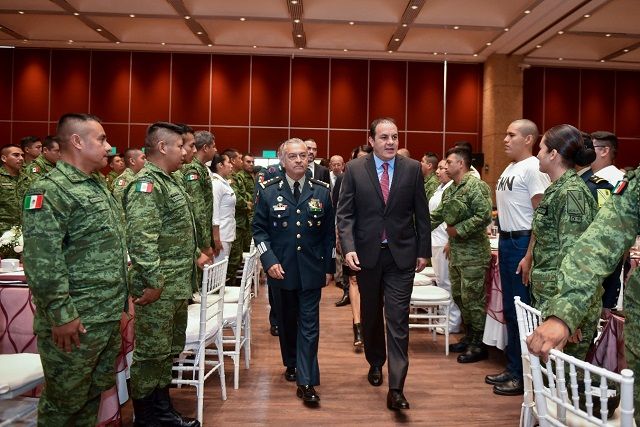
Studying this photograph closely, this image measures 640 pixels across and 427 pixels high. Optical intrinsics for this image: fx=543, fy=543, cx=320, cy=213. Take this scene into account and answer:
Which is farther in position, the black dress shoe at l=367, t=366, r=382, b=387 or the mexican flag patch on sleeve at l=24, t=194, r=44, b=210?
the black dress shoe at l=367, t=366, r=382, b=387

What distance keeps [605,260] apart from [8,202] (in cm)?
661

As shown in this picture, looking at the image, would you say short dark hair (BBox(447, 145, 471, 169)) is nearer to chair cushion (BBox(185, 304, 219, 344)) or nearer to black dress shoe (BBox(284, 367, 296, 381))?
black dress shoe (BBox(284, 367, 296, 381))

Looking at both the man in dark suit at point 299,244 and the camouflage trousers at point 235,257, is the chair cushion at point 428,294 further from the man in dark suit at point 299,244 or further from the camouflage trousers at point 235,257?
the camouflage trousers at point 235,257

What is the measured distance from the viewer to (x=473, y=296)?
4.27 meters

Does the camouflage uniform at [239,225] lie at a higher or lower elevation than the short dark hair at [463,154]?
lower

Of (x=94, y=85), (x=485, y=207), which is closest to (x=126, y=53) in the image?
(x=94, y=85)

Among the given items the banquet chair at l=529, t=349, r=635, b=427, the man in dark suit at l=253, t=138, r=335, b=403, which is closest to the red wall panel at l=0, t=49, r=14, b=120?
the man in dark suit at l=253, t=138, r=335, b=403

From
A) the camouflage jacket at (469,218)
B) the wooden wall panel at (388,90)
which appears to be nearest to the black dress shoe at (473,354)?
the camouflage jacket at (469,218)

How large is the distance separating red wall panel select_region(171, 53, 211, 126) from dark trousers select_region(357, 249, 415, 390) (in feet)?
29.3

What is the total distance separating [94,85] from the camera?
11.5 metres

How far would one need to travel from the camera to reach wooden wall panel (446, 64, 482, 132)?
1179cm

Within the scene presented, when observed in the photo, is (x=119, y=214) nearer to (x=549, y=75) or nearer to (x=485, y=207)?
(x=485, y=207)

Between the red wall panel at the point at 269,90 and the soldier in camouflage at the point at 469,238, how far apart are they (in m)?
7.74

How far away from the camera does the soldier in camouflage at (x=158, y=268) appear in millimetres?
2510
